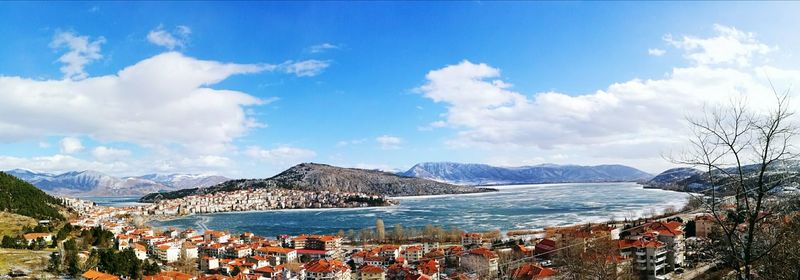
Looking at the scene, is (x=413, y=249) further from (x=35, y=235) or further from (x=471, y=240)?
(x=35, y=235)

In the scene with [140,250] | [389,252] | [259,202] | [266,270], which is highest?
[259,202]

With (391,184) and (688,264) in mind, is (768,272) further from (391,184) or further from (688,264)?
(391,184)

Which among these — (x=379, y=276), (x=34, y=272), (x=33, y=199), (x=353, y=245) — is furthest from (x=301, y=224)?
(x=34, y=272)

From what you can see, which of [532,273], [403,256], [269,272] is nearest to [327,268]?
[269,272]

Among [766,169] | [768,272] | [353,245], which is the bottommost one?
[353,245]

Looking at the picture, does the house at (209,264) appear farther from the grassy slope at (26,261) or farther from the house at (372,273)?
the house at (372,273)

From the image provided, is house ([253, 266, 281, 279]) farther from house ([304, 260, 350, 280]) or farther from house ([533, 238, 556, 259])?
house ([533, 238, 556, 259])
